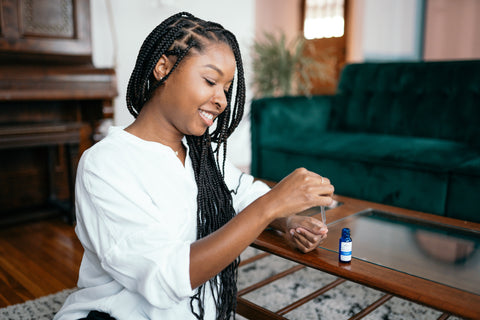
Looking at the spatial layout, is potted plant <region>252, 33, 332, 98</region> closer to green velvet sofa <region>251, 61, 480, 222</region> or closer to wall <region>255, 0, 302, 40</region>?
green velvet sofa <region>251, 61, 480, 222</region>

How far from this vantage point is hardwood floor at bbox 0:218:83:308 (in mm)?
1709

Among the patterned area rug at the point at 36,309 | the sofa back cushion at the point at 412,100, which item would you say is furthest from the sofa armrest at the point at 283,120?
the patterned area rug at the point at 36,309

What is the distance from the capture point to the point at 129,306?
2.68ft

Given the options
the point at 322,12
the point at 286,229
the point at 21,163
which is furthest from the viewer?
the point at 322,12

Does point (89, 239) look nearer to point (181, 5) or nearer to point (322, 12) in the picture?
point (181, 5)

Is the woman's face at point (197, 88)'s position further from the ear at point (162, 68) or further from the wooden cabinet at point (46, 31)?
the wooden cabinet at point (46, 31)

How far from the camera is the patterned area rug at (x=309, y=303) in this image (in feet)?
4.76

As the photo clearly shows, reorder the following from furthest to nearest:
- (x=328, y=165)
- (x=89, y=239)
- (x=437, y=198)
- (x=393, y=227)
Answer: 1. (x=328, y=165)
2. (x=437, y=198)
3. (x=393, y=227)
4. (x=89, y=239)

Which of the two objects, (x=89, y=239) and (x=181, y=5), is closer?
(x=89, y=239)

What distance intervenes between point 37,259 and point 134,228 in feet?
5.05

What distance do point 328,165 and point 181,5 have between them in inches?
73.4

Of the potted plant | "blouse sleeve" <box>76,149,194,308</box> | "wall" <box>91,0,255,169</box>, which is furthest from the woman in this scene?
the potted plant

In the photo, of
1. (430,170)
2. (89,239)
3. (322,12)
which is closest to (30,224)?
(89,239)

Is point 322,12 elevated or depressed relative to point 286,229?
elevated
